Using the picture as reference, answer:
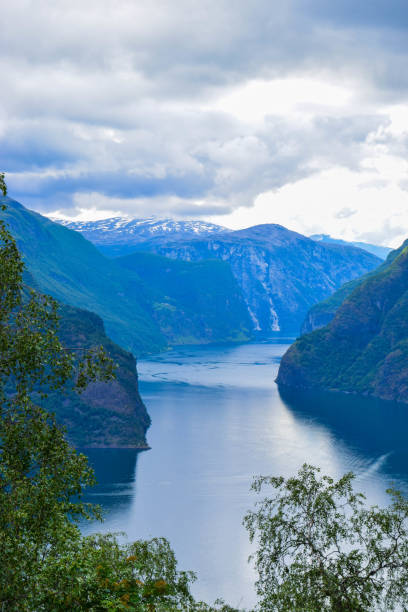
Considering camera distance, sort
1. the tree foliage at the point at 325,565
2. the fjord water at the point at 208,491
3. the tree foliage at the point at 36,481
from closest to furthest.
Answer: the tree foliage at the point at 36,481 < the tree foliage at the point at 325,565 < the fjord water at the point at 208,491

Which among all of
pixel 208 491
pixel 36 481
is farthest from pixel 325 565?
pixel 208 491

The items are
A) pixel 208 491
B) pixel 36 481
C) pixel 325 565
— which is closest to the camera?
pixel 36 481

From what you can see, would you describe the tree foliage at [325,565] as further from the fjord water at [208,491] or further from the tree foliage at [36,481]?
the fjord water at [208,491]

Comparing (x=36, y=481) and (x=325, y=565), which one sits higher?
(x=36, y=481)

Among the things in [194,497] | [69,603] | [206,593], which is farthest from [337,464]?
[69,603]

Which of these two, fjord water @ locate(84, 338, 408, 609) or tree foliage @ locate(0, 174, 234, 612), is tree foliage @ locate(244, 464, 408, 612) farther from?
fjord water @ locate(84, 338, 408, 609)

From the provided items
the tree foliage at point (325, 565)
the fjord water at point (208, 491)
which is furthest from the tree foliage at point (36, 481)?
the fjord water at point (208, 491)

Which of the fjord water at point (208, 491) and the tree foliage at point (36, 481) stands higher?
the tree foliage at point (36, 481)

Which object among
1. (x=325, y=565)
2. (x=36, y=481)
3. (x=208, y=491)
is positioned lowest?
(x=208, y=491)

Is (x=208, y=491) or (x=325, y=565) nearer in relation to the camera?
(x=325, y=565)

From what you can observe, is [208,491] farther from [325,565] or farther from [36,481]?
[36,481]

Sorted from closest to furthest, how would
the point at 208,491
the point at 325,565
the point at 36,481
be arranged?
the point at 36,481, the point at 325,565, the point at 208,491

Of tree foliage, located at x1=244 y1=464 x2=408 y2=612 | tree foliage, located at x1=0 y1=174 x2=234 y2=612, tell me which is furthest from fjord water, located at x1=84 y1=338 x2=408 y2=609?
tree foliage, located at x1=0 y1=174 x2=234 y2=612
